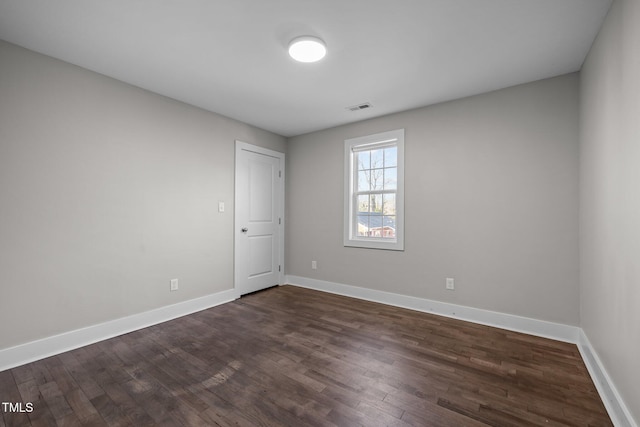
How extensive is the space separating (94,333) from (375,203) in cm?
342

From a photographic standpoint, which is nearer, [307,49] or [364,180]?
[307,49]

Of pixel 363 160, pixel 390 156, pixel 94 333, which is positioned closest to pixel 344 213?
pixel 363 160

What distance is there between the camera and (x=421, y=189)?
340 centimetres

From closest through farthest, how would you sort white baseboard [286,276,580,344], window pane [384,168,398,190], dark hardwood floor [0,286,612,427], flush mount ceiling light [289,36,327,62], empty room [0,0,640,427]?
1. dark hardwood floor [0,286,612,427]
2. empty room [0,0,640,427]
3. flush mount ceiling light [289,36,327,62]
4. white baseboard [286,276,580,344]
5. window pane [384,168,398,190]

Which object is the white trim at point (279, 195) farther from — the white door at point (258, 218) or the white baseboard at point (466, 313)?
the white baseboard at point (466, 313)

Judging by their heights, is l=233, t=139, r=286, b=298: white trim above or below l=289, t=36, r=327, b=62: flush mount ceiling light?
below

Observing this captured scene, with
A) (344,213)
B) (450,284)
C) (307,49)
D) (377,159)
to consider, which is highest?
(307,49)

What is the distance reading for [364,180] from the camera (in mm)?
3996

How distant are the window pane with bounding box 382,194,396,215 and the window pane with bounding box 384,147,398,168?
43cm

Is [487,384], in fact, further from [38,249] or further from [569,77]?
[38,249]

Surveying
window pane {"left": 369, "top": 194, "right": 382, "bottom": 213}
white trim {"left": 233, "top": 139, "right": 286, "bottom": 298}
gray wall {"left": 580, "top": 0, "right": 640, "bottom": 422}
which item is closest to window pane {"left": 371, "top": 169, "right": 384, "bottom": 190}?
window pane {"left": 369, "top": 194, "right": 382, "bottom": 213}

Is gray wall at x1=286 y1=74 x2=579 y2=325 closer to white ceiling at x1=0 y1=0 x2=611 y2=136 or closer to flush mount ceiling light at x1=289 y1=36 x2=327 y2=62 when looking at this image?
white ceiling at x1=0 y1=0 x2=611 y2=136

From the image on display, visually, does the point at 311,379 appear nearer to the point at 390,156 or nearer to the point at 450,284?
the point at 450,284

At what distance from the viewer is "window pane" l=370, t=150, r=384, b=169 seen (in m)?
3.83
